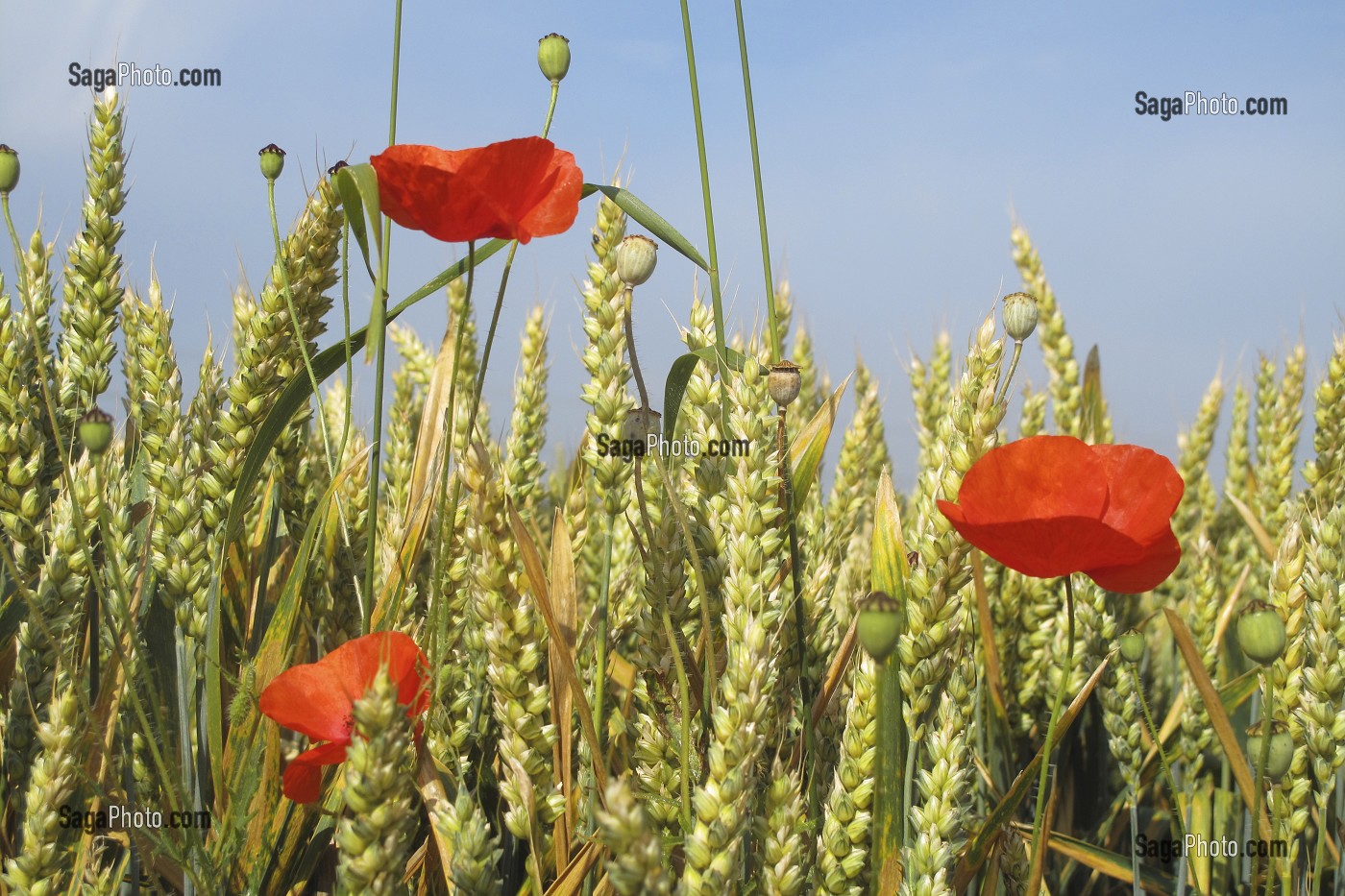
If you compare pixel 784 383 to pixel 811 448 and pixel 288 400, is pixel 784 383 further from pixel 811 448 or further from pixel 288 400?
pixel 288 400

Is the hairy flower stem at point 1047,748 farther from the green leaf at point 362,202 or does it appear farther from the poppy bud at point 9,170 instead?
the poppy bud at point 9,170

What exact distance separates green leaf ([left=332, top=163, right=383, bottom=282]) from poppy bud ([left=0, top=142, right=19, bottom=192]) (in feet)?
1.46

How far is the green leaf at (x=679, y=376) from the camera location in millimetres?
1017

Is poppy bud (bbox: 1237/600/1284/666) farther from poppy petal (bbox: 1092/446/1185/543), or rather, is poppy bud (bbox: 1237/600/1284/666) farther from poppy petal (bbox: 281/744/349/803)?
poppy petal (bbox: 281/744/349/803)

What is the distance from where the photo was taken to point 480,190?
91cm

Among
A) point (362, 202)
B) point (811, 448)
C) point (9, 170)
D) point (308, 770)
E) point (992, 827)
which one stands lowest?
point (992, 827)

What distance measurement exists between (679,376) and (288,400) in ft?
1.32

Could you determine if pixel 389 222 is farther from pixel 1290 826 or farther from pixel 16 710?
pixel 1290 826

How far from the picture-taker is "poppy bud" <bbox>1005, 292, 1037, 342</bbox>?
3.37 ft

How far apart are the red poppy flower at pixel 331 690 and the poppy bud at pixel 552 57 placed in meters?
0.58

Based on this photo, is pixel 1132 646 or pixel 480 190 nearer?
pixel 480 190

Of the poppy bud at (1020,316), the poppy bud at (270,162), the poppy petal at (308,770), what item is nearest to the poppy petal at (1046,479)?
the poppy bud at (1020,316)

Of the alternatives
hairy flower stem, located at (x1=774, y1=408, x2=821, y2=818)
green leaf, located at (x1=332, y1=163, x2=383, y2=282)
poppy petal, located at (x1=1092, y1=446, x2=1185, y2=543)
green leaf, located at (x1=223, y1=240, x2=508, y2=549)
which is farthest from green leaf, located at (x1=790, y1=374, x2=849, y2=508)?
green leaf, located at (x1=332, y1=163, x2=383, y2=282)

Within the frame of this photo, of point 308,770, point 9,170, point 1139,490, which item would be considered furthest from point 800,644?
point 9,170
